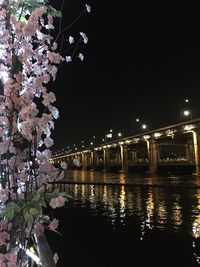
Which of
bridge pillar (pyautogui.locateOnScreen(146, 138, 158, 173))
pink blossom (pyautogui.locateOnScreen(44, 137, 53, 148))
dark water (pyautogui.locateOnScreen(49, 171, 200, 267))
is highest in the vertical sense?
bridge pillar (pyautogui.locateOnScreen(146, 138, 158, 173))

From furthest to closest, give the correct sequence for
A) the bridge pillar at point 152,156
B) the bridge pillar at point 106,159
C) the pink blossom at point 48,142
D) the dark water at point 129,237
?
1. the bridge pillar at point 106,159
2. the bridge pillar at point 152,156
3. the dark water at point 129,237
4. the pink blossom at point 48,142

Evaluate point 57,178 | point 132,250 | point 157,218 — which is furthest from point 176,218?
point 57,178

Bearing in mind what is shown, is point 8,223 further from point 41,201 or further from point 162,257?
point 162,257

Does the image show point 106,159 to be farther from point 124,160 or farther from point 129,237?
point 129,237

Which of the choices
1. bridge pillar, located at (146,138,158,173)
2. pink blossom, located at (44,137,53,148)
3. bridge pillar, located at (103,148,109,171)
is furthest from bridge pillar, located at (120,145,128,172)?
pink blossom, located at (44,137,53,148)

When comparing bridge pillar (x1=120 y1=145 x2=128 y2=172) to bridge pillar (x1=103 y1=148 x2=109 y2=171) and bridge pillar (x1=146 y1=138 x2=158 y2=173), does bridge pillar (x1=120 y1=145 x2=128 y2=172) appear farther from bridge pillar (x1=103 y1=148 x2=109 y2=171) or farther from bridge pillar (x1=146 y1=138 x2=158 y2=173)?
bridge pillar (x1=146 y1=138 x2=158 y2=173)

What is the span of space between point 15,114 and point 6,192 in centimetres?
63

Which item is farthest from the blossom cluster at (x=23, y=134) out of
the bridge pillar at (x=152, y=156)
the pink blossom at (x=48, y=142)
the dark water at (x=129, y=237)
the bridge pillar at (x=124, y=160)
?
the bridge pillar at (x=124, y=160)

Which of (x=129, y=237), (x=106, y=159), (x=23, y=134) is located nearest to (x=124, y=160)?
(x=106, y=159)

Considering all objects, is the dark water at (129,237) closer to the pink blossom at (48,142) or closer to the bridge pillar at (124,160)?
the pink blossom at (48,142)

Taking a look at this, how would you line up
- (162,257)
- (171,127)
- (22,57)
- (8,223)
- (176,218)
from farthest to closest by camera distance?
(171,127)
(176,218)
(162,257)
(22,57)
(8,223)

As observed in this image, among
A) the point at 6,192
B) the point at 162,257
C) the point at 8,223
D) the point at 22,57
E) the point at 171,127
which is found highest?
the point at 171,127

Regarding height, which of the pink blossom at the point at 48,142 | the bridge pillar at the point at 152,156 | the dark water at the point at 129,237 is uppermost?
the bridge pillar at the point at 152,156

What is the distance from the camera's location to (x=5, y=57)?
10.8 feet
